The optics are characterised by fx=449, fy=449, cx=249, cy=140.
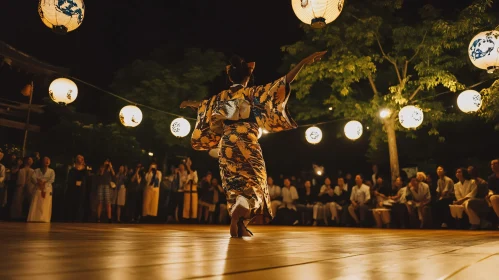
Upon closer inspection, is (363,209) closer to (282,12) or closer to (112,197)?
(112,197)

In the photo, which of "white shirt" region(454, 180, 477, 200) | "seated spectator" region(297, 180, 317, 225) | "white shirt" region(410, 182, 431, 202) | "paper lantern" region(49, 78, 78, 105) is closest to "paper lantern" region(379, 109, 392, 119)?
"white shirt" region(410, 182, 431, 202)

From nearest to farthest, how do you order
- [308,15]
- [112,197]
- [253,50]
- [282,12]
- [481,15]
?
[308,15]
[481,15]
[112,197]
[282,12]
[253,50]

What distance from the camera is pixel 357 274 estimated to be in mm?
1639

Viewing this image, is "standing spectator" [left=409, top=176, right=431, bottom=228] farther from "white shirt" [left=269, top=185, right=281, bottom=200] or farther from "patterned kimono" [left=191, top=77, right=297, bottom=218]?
→ "patterned kimono" [left=191, top=77, right=297, bottom=218]

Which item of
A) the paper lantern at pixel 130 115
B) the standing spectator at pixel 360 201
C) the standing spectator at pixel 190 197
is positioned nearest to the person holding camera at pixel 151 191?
the standing spectator at pixel 190 197

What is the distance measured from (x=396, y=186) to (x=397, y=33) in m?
3.81

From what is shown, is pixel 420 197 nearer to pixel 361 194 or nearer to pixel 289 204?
pixel 361 194

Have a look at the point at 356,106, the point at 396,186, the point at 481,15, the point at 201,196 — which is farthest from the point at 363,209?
the point at 481,15

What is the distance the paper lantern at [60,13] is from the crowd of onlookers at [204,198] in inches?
132

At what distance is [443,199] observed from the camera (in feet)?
33.7

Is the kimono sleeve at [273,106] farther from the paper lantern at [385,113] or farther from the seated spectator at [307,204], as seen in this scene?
the seated spectator at [307,204]

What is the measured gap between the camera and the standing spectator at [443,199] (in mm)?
10203

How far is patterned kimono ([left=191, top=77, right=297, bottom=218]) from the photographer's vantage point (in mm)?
4230

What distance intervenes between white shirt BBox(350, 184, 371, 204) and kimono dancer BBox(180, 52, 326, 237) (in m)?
7.35
